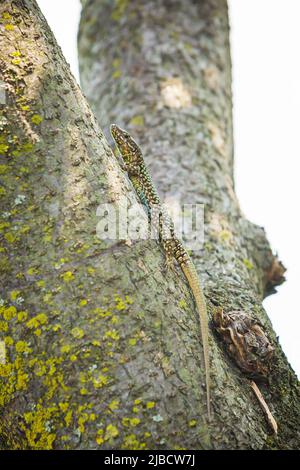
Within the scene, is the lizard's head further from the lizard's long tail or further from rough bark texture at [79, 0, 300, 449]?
the lizard's long tail

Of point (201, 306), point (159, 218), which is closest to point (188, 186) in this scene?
point (159, 218)

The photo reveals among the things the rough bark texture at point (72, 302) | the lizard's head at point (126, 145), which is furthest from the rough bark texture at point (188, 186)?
the lizard's head at point (126, 145)

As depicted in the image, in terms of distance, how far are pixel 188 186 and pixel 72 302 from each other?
1737 millimetres

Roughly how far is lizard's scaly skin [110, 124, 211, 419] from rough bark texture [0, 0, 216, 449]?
0.17 feet

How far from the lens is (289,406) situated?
2.44m

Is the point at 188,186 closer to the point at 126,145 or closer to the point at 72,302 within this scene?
the point at 126,145

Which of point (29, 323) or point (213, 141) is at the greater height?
point (213, 141)

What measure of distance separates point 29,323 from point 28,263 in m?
0.25

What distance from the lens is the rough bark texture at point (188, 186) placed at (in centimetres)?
203

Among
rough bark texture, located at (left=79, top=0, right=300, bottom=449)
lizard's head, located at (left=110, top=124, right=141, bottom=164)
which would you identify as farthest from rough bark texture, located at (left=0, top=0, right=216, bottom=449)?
lizard's head, located at (left=110, top=124, right=141, bottom=164)

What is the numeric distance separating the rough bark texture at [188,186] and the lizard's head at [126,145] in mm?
170

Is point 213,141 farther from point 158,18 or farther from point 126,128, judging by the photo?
point 158,18

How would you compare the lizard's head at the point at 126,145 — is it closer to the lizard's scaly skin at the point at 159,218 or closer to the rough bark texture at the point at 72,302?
the lizard's scaly skin at the point at 159,218
